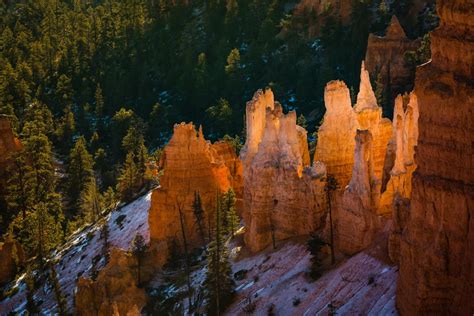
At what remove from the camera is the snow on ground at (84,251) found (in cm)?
6562

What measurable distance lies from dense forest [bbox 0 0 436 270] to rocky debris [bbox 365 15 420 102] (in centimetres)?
460

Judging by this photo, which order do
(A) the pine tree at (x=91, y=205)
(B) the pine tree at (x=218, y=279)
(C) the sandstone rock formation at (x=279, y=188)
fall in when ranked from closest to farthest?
(B) the pine tree at (x=218, y=279) → (C) the sandstone rock formation at (x=279, y=188) → (A) the pine tree at (x=91, y=205)

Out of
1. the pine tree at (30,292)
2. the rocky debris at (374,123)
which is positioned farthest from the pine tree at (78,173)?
the rocky debris at (374,123)

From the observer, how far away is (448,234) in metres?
34.7

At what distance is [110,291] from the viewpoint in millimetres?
55250

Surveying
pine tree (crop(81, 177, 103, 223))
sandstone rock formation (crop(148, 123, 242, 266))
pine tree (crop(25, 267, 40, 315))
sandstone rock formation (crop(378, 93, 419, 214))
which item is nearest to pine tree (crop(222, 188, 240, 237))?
sandstone rock formation (crop(148, 123, 242, 266))

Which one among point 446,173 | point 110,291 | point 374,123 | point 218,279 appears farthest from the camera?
point 110,291

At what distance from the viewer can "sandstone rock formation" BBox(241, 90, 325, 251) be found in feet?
168

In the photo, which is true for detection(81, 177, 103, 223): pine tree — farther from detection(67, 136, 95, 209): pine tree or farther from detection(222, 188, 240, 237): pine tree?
detection(222, 188, 240, 237): pine tree

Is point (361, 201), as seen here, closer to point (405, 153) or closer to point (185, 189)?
point (405, 153)

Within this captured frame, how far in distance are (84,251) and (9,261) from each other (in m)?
6.37

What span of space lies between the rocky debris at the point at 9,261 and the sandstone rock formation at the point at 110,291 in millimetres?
17054

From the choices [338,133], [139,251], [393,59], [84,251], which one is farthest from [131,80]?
[338,133]

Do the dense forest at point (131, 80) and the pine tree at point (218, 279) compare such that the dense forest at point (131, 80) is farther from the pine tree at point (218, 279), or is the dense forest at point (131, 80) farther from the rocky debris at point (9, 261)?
the pine tree at point (218, 279)
